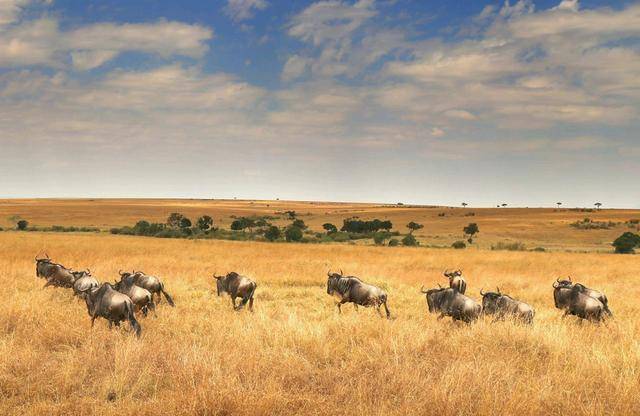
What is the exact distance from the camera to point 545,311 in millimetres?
14578

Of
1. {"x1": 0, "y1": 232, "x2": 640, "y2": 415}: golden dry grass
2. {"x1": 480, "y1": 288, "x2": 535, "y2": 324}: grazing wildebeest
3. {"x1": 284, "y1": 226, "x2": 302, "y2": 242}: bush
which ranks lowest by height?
{"x1": 284, "y1": 226, "x2": 302, "y2": 242}: bush

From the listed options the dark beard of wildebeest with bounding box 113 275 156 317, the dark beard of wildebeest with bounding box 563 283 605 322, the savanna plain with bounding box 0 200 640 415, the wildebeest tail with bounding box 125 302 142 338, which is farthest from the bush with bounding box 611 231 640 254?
the wildebeest tail with bounding box 125 302 142 338

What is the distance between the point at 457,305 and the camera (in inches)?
444

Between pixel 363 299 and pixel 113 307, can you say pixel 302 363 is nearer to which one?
pixel 113 307

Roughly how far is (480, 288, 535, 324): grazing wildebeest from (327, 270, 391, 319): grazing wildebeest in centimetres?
246

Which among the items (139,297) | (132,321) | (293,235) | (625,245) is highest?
(139,297)

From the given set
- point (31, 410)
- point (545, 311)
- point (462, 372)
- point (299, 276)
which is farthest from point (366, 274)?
point (31, 410)

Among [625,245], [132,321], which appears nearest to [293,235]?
[625,245]

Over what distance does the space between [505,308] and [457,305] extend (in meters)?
1.25

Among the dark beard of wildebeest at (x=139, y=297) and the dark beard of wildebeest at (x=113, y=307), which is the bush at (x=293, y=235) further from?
the dark beard of wildebeest at (x=113, y=307)

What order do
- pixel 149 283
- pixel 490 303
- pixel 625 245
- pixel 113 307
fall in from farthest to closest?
pixel 625 245 → pixel 149 283 → pixel 490 303 → pixel 113 307

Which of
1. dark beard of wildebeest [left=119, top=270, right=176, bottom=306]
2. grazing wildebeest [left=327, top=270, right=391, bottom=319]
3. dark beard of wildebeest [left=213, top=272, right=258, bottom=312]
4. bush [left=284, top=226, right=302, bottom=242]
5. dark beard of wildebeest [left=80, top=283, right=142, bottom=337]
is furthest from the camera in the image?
bush [left=284, top=226, right=302, bottom=242]

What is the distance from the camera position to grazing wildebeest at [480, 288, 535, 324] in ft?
36.9

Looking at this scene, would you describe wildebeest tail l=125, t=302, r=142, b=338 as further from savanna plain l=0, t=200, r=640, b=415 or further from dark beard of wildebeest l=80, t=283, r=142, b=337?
savanna plain l=0, t=200, r=640, b=415
